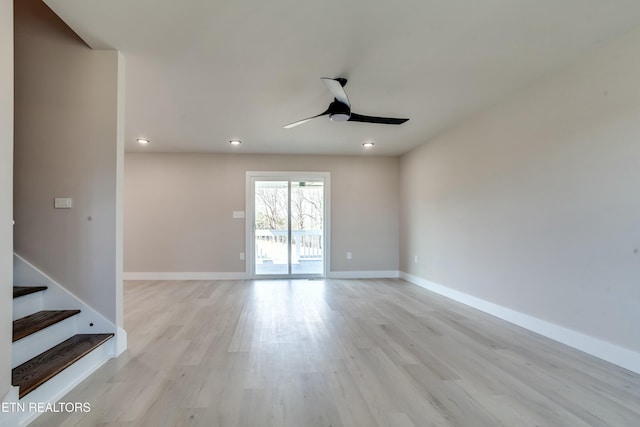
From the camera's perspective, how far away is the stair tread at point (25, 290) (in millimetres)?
1989

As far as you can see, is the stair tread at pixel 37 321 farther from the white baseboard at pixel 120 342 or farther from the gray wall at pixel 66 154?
the white baseboard at pixel 120 342

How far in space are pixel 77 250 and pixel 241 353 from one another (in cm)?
146

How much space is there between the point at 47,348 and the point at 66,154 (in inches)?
53.4

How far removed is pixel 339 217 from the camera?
18.8ft

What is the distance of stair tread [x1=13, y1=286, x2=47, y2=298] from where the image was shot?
6.53ft

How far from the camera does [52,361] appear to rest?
180 cm

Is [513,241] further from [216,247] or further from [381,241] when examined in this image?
[216,247]

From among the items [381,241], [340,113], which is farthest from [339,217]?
[340,113]

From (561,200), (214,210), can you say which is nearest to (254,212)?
(214,210)

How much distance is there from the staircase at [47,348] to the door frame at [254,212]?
3.35 meters

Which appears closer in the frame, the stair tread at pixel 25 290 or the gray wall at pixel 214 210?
the stair tread at pixel 25 290

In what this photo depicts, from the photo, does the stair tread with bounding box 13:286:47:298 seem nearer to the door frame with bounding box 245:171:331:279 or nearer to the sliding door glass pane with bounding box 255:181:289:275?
the door frame with bounding box 245:171:331:279

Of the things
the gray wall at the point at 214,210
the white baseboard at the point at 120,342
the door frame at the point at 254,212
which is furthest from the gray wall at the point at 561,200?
the white baseboard at the point at 120,342

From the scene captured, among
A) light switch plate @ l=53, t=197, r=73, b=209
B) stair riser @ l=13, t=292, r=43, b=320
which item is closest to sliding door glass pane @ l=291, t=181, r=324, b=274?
light switch plate @ l=53, t=197, r=73, b=209
